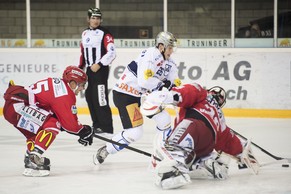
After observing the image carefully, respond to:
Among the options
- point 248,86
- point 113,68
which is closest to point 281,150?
point 248,86

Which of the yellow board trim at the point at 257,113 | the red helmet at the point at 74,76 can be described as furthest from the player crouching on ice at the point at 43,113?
the yellow board trim at the point at 257,113

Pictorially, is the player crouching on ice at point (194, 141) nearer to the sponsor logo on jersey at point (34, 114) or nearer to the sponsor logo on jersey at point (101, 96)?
the sponsor logo on jersey at point (34, 114)

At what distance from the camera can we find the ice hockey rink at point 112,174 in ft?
15.2

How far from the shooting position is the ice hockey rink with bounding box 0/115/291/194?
4629 mm

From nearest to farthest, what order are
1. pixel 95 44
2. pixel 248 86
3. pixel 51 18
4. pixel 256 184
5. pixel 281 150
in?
pixel 256 184
pixel 281 150
pixel 95 44
pixel 248 86
pixel 51 18

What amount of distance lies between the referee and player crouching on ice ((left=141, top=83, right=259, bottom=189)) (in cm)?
262

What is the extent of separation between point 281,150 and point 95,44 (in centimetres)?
237

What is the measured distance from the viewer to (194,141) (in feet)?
15.6

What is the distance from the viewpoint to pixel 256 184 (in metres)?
4.82

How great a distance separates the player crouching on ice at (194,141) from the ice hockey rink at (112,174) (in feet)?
0.32

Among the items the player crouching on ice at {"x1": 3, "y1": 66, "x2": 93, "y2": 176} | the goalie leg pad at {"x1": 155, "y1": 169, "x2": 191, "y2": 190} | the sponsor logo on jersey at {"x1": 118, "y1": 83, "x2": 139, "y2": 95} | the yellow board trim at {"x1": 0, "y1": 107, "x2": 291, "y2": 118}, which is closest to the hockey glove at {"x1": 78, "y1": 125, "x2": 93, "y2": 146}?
the player crouching on ice at {"x1": 3, "y1": 66, "x2": 93, "y2": 176}

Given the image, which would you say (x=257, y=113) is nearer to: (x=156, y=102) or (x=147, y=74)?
(x=147, y=74)

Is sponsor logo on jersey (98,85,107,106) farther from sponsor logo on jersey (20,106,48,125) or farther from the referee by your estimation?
sponsor logo on jersey (20,106,48,125)

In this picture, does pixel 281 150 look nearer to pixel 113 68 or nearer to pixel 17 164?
pixel 17 164
